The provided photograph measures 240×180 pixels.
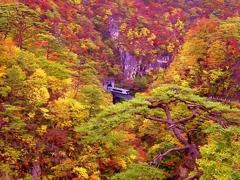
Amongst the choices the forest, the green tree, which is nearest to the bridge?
the forest

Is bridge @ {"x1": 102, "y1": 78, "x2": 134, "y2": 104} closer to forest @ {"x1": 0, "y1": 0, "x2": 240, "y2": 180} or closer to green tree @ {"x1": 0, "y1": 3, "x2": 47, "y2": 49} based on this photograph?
forest @ {"x1": 0, "y1": 0, "x2": 240, "y2": 180}

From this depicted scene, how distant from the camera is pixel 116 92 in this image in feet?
112

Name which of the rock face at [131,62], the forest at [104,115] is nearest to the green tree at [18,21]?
the forest at [104,115]

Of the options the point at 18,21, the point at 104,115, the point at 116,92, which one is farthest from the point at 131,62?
the point at 104,115

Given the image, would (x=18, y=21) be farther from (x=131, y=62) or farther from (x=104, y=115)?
(x=131, y=62)

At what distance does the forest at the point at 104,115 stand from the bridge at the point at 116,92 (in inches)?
381

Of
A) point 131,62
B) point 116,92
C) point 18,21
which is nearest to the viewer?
point 18,21

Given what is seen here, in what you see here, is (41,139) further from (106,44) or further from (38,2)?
(106,44)

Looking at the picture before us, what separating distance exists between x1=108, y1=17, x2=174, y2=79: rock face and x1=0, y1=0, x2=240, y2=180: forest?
45.3ft

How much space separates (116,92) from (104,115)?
25.5 m

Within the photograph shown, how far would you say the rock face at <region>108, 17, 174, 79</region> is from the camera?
38.8 meters

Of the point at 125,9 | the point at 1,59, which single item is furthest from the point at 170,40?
the point at 1,59

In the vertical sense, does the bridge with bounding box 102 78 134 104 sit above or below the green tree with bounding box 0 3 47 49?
below

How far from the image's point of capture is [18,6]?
14391mm
